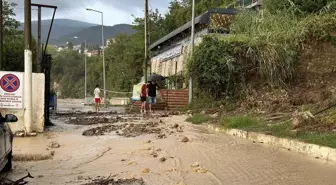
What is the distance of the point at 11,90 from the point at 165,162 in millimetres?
7013

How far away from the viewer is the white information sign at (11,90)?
13.6 metres

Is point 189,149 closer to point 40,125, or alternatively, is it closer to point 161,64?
point 40,125

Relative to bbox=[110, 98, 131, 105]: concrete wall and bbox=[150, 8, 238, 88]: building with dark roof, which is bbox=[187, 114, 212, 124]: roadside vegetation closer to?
bbox=[150, 8, 238, 88]: building with dark roof

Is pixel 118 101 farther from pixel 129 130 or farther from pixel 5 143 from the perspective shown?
pixel 5 143

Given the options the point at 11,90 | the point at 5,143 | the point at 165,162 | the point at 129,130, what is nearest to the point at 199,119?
the point at 129,130

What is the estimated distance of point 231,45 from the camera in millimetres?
20656

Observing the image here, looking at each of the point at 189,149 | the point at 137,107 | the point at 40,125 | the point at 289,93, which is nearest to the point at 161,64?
the point at 137,107

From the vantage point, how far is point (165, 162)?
867 centimetres

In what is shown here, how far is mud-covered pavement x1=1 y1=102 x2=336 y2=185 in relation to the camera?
7113 mm

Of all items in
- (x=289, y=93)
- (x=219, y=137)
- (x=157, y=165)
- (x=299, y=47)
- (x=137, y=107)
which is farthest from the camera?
(x=137, y=107)

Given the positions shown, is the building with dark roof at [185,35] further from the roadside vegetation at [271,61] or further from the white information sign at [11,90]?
the white information sign at [11,90]

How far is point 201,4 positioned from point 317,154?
51322 mm

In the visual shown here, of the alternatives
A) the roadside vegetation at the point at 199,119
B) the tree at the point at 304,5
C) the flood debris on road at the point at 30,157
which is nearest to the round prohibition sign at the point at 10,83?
the flood debris on road at the point at 30,157

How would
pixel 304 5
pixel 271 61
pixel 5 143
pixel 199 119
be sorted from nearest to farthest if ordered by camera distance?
pixel 5 143 < pixel 199 119 < pixel 271 61 < pixel 304 5
